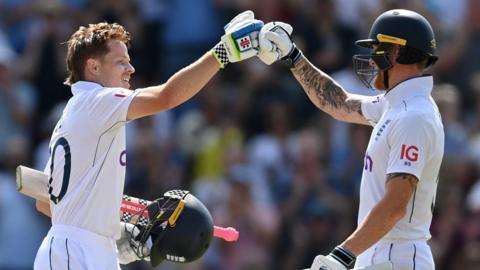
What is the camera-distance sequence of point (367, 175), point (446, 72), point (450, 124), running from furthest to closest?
1. point (446, 72)
2. point (450, 124)
3. point (367, 175)

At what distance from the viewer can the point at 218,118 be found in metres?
13.1

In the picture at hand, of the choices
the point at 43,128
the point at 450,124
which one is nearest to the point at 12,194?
the point at 43,128

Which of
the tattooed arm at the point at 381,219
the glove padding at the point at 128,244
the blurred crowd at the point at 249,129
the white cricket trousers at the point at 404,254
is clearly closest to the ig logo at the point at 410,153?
the tattooed arm at the point at 381,219

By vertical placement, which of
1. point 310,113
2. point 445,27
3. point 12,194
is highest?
point 445,27

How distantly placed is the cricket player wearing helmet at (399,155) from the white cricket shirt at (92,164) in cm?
109

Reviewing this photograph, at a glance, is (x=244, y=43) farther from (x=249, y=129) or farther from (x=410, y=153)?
(x=249, y=129)

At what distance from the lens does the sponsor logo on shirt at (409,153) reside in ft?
22.7

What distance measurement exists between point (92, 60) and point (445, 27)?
6.40 m

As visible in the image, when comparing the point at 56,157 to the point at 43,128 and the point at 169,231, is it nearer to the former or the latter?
the point at 169,231

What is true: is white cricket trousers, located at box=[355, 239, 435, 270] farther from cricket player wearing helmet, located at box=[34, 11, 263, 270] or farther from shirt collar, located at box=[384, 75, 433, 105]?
cricket player wearing helmet, located at box=[34, 11, 263, 270]

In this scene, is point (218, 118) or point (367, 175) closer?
point (367, 175)

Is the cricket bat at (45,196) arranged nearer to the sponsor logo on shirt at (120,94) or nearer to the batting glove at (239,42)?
the sponsor logo on shirt at (120,94)

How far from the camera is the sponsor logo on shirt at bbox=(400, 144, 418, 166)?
6918 millimetres

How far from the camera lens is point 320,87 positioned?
8438 millimetres
